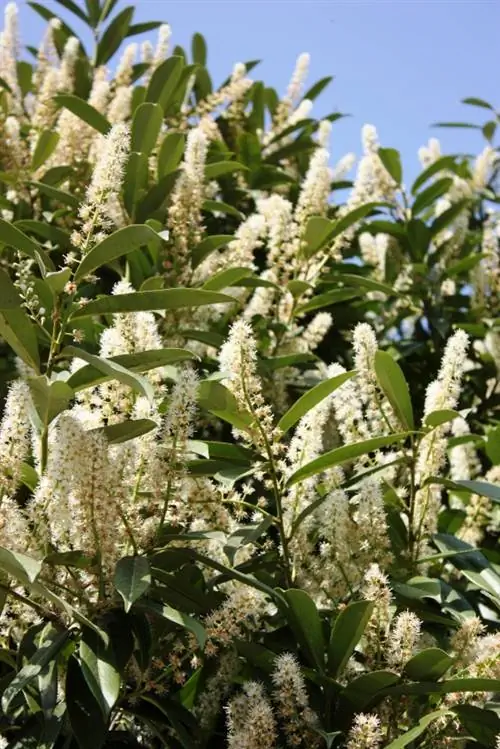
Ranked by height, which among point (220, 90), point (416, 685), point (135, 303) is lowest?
point (416, 685)

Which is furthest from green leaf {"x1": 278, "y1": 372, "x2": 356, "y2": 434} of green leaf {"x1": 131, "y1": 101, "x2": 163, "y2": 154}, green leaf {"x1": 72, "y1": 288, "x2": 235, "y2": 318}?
green leaf {"x1": 131, "y1": 101, "x2": 163, "y2": 154}

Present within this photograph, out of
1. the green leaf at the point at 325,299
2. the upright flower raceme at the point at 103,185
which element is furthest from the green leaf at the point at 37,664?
the green leaf at the point at 325,299

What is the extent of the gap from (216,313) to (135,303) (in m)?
0.95

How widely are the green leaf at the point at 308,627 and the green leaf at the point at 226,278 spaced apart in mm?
1051

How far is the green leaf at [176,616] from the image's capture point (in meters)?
1.57

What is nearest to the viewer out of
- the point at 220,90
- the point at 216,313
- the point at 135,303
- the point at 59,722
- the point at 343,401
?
the point at 59,722

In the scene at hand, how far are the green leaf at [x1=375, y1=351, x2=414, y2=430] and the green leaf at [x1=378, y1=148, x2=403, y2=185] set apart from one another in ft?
5.32

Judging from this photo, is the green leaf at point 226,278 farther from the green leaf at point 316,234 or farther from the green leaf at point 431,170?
the green leaf at point 431,170

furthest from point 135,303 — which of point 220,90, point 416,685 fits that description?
point 220,90

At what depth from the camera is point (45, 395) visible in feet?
5.55

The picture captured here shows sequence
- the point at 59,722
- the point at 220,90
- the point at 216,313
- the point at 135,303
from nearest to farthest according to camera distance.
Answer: the point at 59,722
the point at 135,303
the point at 216,313
the point at 220,90

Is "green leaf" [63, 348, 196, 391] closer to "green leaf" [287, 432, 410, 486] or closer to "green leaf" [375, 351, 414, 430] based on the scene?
"green leaf" [287, 432, 410, 486]

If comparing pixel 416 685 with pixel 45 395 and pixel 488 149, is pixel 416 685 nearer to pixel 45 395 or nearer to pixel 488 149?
pixel 45 395

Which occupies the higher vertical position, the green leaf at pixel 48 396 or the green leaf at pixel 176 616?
the green leaf at pixel 48 396
